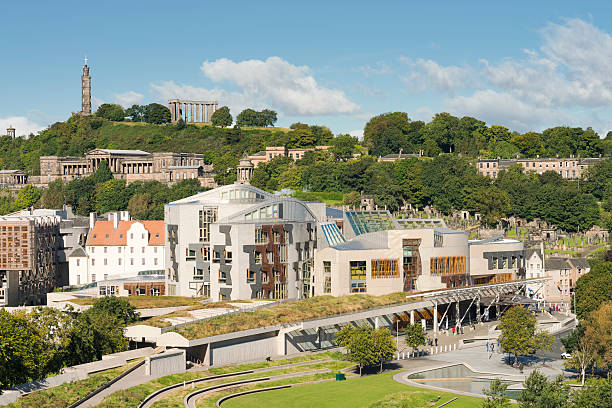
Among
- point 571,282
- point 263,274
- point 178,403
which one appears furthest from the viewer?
point 571,282

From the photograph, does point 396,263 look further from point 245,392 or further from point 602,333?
point 245,392

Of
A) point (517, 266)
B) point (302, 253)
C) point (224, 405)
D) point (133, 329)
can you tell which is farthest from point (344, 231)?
point (224, 405)

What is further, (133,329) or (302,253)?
(302,253)

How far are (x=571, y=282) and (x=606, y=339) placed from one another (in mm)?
75967

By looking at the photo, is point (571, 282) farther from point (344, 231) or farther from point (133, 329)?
point (133, 329)

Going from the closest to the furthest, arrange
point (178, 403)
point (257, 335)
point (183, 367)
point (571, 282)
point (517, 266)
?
point (178, 403), point (183, 367), point (257, 335), point (517, 266), point (571, 282)

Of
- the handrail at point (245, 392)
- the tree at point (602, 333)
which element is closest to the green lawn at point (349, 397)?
the handrail at point (245, 392)

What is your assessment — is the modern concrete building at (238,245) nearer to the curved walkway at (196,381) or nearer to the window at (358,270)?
the window at (358,270)

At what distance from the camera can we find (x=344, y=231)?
135 meters

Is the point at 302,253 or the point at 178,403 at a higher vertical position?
the point at 302,253

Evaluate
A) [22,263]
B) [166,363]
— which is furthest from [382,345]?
[22,263]

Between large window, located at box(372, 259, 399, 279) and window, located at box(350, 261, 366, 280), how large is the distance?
1.33 metres

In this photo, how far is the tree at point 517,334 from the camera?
93562 mm

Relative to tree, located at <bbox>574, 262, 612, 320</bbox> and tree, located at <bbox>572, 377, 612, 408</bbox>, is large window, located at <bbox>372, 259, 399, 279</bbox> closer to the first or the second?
tree, located at <bbox>574, 262, 612, 320</bbox>
